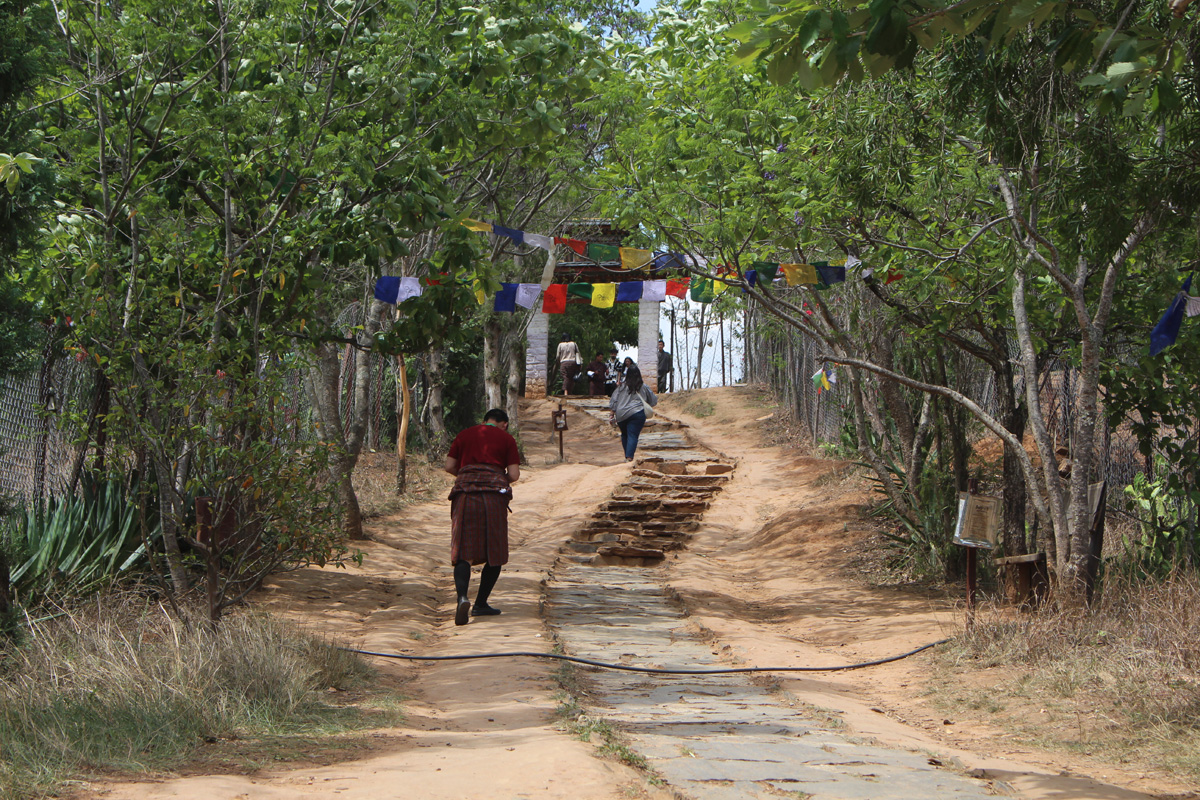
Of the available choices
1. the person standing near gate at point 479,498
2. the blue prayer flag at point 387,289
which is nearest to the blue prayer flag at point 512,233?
the blue prayer flag at point 387,289

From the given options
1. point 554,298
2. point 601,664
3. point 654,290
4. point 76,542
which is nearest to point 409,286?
point 554,298

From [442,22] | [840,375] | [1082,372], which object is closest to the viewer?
[1082,372]

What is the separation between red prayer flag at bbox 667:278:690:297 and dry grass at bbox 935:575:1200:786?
6.28m

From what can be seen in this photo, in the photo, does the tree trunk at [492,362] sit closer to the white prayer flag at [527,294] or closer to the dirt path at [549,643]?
the dirt path at [549,643]

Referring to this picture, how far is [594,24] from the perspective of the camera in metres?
15.5

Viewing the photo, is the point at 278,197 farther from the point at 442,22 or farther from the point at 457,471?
the point at 457,471

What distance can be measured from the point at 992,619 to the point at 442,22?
5597 mm

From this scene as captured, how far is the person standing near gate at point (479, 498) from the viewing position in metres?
7.95

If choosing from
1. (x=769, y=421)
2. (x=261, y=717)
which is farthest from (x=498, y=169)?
(x=769, y=421)

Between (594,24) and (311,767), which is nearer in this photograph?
(311,767)

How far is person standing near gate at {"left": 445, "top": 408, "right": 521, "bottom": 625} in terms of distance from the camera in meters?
7.95

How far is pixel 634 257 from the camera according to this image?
35.6 feet

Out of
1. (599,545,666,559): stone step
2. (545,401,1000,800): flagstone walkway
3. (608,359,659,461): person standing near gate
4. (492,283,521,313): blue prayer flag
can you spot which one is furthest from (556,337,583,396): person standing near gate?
(545,401,1000,800): flagstone walkway

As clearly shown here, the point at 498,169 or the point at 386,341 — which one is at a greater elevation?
the point at 498,169
